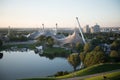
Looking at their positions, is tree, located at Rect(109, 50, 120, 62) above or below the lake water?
above

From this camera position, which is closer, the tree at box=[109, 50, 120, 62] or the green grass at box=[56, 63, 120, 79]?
the green grass at box=[56, 63, 120, 79]

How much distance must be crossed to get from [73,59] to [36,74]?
1.42 m

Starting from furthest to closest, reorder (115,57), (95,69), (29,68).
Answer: (115,57), (29,68), (95,69)

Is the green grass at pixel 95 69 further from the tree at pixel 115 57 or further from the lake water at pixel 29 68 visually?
the tree at pixel 115 57

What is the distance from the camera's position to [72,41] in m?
14.6

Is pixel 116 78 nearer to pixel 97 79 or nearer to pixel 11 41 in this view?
pixel 97 79

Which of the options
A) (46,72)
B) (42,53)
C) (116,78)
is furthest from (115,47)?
(116,78)

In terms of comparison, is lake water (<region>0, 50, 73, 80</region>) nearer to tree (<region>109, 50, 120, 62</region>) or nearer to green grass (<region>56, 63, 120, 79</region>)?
green grass (<region>56, 63, 120, 79</region>)

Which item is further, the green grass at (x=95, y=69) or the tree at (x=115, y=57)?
the tree at (x=115, y=57)

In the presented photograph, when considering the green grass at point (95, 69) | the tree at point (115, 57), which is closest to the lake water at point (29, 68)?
the green grass at point (95, 69)

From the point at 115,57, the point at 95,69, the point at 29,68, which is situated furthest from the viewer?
the point at 115,57

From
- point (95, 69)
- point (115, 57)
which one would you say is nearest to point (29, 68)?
point (95, 69)

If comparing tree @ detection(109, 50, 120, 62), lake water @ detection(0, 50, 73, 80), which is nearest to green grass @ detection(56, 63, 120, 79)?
lake water @ detection(0, 50, 73, 80)

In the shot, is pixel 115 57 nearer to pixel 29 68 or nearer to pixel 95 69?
pixel 95 69
